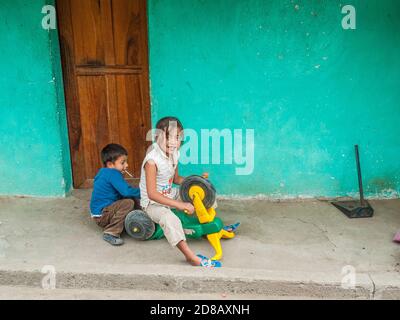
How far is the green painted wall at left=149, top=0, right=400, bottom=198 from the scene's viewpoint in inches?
161

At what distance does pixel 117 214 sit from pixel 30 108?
61.3 inches

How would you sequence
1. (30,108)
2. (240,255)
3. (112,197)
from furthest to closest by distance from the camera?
(30,108)
(112,197)
(240,255)

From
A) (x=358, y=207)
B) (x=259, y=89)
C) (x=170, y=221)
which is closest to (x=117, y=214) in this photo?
(x=170, y=221)

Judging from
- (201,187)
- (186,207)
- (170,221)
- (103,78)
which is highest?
(103,78)

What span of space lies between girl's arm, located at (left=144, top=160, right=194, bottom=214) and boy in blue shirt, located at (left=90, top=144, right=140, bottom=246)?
40cm

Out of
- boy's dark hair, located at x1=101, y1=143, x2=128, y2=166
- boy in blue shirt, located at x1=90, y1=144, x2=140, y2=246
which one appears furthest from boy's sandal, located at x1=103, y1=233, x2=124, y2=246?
boy's dark hair, located at x1=101, y1=143, x2=128, y2=166

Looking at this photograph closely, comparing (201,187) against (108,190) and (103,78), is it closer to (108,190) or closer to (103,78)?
(108,190)

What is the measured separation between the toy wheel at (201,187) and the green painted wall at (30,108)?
171cm

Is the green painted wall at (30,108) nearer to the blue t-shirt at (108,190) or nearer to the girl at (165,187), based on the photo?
the blue t-shirt at (108,190)

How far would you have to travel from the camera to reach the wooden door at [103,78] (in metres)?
4.37

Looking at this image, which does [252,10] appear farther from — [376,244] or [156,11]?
[376,244]

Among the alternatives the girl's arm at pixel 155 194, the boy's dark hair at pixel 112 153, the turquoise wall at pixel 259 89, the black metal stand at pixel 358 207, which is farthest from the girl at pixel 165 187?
the black metal stand at pixel 358 207

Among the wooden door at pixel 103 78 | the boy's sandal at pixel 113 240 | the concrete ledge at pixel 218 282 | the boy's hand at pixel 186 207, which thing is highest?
the wooden door at pixel 103 78

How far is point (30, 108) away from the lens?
173 inches
